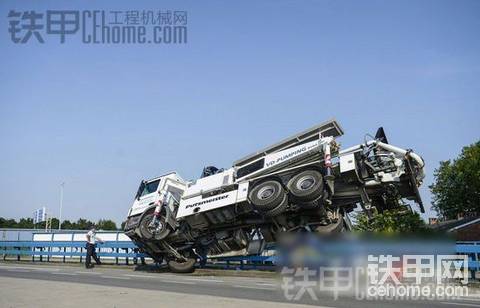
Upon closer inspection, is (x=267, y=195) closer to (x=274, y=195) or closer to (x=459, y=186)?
(x=274, y=195)

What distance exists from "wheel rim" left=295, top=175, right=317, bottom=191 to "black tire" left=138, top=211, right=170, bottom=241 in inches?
185

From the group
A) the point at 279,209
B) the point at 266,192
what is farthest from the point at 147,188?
the point at 279,209

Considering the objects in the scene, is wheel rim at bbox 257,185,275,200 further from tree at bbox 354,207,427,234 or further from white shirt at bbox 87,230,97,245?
white shirt at bbox 87,230,97,245

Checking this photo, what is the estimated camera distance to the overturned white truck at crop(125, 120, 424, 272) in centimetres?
1325

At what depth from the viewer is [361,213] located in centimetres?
1395

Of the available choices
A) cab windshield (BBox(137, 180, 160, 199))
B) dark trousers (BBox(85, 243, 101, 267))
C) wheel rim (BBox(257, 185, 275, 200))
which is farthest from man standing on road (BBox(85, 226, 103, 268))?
wheel rim (BBox(257, 185, 275, 200))

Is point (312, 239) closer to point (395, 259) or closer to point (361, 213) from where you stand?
point (361, 213)

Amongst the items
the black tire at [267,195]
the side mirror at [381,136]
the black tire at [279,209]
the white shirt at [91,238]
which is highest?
the side mirror at [381,136]

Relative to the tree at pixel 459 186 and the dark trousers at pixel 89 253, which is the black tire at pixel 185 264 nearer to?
the dark trousers at pixel 89 253

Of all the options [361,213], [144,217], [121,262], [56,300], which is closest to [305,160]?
[361,213]

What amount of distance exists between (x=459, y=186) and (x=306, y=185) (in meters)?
46.1

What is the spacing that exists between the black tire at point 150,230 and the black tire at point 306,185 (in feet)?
14.6

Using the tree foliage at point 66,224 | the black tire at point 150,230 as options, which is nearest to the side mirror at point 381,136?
the black tire at point 150,230

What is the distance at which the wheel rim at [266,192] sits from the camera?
14.0 meters
